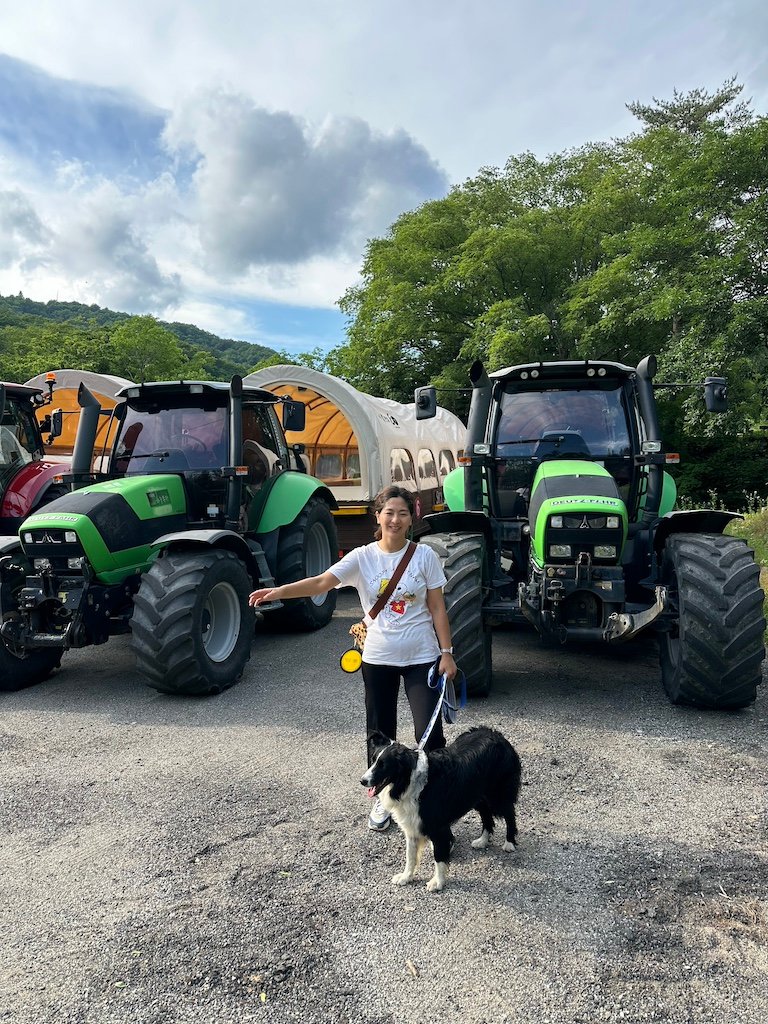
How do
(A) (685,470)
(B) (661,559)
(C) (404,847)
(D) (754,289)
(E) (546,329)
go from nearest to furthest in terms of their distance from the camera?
1. (C) (404,847)
2. (B) (661,559)
3. (D) (754,289)
4. (E) (546,329)
5. (A) (685,470)

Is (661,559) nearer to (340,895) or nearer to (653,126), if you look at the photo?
(340,895)

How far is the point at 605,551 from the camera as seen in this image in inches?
188

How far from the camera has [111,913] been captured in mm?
2859

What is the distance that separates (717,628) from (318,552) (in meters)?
4.65

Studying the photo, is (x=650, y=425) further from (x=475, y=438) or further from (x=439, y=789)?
(x=439, y=789)

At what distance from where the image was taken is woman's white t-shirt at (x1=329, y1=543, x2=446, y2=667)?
332cm

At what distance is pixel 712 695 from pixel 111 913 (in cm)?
364

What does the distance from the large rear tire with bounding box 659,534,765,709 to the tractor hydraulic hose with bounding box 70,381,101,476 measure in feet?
17.0

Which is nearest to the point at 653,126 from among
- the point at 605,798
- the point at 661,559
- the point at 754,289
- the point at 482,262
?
the point at 482,262

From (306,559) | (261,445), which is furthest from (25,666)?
(261,445)

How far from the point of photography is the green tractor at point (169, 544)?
5281 millimetres

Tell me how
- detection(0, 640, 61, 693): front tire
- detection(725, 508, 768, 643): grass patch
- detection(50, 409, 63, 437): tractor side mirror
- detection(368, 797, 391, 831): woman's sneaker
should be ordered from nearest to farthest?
detection(368, 797, 391, 831): woman's sneaker, detection(0, 640, 61, 693): front tire, detection(50, 409, 63, 437): tractor side mirror, detection(725, 508, 768, 643): grass patch

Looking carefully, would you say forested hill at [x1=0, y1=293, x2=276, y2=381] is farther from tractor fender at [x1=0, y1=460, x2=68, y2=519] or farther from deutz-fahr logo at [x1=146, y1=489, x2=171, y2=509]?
deutz-fahr logo at [x1=146, y1=489, x2=171, y2=509]

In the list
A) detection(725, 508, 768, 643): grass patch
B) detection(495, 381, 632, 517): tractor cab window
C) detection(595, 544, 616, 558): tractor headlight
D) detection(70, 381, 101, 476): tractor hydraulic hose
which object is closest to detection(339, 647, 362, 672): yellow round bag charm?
detection(595, 544, 616, 558): tractor headlight
